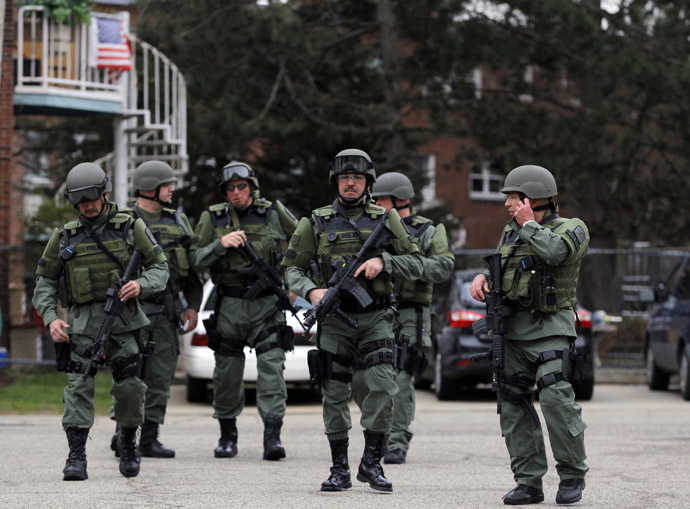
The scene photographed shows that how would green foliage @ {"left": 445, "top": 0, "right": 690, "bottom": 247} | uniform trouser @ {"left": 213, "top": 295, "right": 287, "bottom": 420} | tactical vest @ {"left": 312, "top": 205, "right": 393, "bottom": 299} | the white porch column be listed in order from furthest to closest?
green foliage @ {"left": 445, "top": 0, "right": 690, "bottom": 247} < the white porch column < uniform trouser @ {"left": 213, "top": 295, "right": 287, "bottom": 420} < tactical vest @ {"left": 312, "top": 205, "right": 393, "bottom": 299}

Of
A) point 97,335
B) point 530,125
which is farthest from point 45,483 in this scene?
point 530,125

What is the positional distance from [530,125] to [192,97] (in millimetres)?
5980

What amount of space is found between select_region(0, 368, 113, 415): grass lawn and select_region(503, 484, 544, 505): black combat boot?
7182 millimetres

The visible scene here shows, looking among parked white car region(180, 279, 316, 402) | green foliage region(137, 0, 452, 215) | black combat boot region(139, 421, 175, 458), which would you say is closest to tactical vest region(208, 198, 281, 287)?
black combat boot region(139, 421, 175, 458)

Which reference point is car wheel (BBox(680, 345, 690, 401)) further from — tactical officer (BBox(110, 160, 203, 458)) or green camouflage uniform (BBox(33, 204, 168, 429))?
green camouflage uniform (BBox(33, 204, 168, 429))

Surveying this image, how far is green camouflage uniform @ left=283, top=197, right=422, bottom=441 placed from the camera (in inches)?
308

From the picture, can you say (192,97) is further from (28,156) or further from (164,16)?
(28,156)

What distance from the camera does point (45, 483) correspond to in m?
8.12

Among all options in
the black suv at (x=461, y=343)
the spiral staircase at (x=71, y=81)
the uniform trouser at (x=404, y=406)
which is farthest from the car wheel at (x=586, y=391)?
the spiral staircase at (x=71, y=81)

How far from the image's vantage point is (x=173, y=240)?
9852mm

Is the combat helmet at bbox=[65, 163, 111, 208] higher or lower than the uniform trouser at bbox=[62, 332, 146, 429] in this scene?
higher

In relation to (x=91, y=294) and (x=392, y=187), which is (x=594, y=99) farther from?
(x=91, y=294)

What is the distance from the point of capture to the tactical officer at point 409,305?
9445 mm

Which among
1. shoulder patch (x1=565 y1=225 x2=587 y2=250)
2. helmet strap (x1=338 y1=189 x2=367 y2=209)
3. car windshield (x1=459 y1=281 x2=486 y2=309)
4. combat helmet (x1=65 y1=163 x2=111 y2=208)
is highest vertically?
combat helmet (x1=65 y1=163 x2=111 y2=208)
